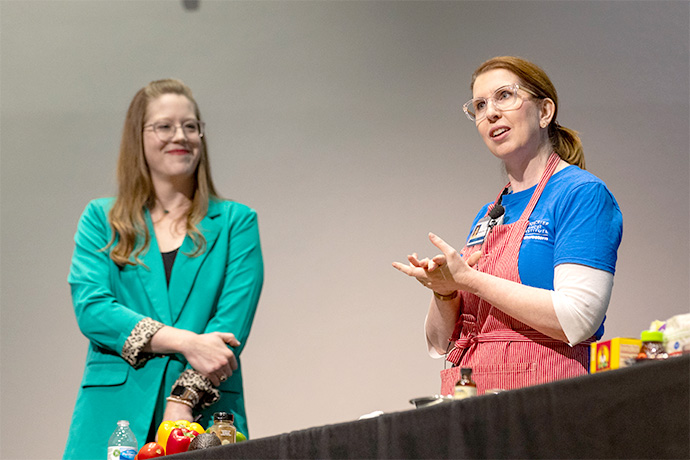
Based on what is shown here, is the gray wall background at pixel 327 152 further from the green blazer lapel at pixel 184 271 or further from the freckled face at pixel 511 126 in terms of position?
the freckled face at pixel 511 126

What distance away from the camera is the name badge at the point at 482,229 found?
6.37ft

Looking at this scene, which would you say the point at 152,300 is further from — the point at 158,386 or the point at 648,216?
the point at 648,216

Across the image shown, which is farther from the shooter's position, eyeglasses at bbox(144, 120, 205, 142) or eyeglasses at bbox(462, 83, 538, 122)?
eyeglasses at bbox(144, 120, 205, 142)

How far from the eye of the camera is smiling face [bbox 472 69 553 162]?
1.93 metres

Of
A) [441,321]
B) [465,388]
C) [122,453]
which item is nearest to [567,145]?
[441,321]

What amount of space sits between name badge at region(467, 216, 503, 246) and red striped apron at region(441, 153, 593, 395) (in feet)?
0.05

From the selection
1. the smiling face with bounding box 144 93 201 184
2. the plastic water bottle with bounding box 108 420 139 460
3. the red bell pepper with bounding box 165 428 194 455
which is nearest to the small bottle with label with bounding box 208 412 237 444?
the red bell pepper with bounding box 165 428 194 455

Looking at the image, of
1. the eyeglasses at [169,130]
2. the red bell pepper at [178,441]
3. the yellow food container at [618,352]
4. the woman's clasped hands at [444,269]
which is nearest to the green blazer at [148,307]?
the eyeglasses at [169,130]

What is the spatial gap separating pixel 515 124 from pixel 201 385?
3.89ft

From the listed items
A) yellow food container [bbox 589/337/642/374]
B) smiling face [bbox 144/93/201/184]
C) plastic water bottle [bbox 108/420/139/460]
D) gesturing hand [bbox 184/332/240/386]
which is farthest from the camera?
smiling face [bbox 144/93/201/184]

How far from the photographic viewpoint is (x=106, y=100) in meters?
4.00

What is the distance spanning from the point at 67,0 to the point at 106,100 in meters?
0.59

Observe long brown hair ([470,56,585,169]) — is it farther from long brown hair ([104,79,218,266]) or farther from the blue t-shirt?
long brown hair ([104,79,218,266])

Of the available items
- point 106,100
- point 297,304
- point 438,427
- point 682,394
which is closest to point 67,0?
point 106,100
